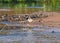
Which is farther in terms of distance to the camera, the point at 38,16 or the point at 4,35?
the point at 38,16

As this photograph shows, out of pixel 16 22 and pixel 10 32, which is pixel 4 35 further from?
pixel 16 22

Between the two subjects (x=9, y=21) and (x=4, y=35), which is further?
(x=9, y=21)

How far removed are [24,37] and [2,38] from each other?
83 centimetres

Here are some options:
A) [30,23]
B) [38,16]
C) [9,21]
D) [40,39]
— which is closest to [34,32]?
[40,39]

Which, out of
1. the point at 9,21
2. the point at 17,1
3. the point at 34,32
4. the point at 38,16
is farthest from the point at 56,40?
the point at 17,1

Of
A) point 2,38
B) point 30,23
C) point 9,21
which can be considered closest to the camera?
point 2,38

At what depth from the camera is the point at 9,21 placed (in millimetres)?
16422

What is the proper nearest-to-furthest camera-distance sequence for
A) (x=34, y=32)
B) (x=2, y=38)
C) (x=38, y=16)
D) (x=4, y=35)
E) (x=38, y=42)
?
1. (x=38, y=42)
2. (x=2, y=38)
3. (x=4, y=35)
4. (x=34, y=32)
5. (x=38, y=16)

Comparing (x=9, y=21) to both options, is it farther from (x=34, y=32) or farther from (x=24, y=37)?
(x=24, y=37)

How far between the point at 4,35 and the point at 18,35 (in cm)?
54

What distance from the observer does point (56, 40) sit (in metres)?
10.2

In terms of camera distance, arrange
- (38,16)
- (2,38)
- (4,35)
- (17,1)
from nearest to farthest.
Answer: (2,38)
(4,35)
(38,16)
(17,1)

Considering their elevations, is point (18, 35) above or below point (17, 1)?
above

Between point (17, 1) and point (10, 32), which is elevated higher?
point (10, 32)
